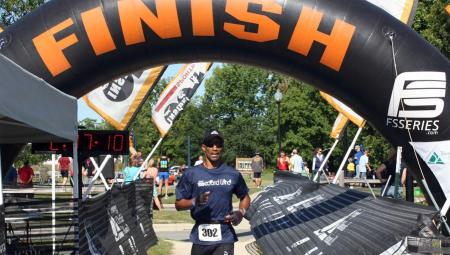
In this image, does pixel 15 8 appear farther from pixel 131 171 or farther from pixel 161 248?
pixel 161 248

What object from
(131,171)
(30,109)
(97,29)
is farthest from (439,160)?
(131,171)

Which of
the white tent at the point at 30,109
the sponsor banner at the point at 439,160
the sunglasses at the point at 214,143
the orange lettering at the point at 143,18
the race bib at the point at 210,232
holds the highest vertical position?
the orange lettering at the point at 143,18

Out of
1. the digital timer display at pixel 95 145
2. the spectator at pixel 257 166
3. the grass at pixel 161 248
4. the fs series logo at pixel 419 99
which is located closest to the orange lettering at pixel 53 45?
the digital timer display at pixel 95 145

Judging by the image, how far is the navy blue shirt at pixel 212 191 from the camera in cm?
609

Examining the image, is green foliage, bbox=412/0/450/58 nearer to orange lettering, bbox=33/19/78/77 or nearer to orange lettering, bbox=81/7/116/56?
orange lettering, bbox=81/7/116/56

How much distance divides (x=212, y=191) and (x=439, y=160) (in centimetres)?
415

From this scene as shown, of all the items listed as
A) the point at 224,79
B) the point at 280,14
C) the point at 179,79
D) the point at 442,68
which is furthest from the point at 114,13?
the point at 224,79

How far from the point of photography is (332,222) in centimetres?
827

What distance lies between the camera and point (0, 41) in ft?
31.5

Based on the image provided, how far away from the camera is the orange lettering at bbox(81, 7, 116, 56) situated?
955cm

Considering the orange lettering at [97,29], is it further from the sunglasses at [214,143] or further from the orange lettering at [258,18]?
the sunglasses at [214,143]

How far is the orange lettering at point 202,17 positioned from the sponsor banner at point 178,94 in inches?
284

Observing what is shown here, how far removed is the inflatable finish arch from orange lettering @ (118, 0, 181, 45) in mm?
14

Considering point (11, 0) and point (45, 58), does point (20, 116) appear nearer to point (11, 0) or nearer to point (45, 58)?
point (45, 58)
